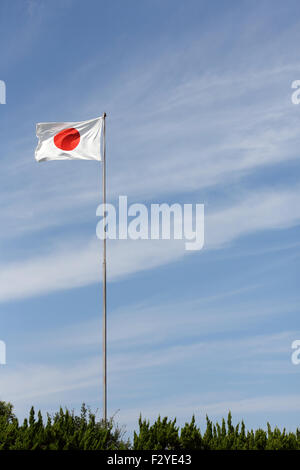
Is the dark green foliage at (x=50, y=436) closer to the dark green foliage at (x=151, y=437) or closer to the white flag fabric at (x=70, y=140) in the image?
the dark green foliage at (x=151, y=437)

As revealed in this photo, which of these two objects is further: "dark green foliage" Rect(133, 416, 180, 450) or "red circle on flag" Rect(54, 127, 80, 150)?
"red circle on flag" Rect(54, 127, 80, 150)

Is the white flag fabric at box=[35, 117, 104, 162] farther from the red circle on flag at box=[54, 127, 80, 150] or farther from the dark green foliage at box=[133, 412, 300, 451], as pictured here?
the dark green foliage at box=[133, 412, 300, 451]

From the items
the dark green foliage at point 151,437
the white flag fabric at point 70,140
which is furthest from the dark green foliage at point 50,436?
the white flag fabric at point 70,140

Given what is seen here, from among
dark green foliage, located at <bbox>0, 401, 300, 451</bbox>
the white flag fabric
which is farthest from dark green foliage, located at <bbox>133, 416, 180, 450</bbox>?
the white flag fabric

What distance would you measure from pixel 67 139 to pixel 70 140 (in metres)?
0.19

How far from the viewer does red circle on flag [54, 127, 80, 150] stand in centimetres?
3294

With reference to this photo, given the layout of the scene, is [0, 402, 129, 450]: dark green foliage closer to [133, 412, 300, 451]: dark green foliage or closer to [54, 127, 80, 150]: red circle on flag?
[133, 412, 300, 451]: dark green foliage

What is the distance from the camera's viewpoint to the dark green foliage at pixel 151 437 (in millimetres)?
24266

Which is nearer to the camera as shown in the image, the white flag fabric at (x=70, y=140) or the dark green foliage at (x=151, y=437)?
the dark green foliage at (x=151, y=437)

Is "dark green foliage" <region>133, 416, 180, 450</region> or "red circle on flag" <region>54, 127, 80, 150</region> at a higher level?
"red circle on flag" <region>54, 127, 80, 150</region>

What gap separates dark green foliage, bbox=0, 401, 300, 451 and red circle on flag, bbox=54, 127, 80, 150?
13.8 metres
